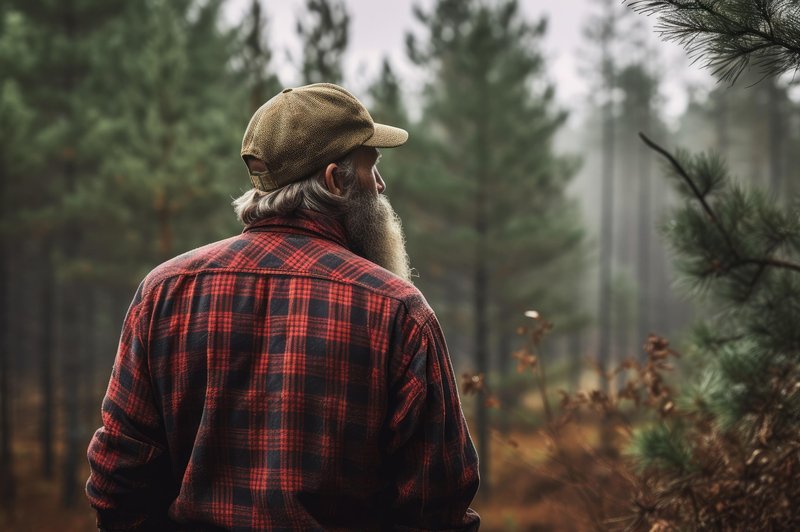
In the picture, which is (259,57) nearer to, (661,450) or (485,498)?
(661,450)

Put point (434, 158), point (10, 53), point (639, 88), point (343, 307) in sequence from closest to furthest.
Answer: point (343, 307) < point (10, 53) < point (434, 158) < point (639, 88)

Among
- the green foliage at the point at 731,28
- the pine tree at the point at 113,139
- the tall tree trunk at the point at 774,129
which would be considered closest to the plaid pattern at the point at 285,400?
the green foliage at the point at 731,28

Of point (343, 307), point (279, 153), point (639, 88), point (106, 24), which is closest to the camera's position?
point (343, 307)

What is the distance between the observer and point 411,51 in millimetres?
15102

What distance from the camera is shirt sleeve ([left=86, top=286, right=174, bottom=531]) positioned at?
1.78m

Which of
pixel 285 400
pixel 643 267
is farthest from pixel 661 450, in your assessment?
pixel 643 267

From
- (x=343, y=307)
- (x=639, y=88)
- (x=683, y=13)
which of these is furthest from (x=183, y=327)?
(x=639, y=88)

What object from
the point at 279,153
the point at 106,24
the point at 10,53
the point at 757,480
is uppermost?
the point at 106,24

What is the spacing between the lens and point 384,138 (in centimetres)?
196

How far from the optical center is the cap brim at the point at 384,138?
6.29ft

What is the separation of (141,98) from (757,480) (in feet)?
38.3

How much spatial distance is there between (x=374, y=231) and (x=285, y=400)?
1.95ft

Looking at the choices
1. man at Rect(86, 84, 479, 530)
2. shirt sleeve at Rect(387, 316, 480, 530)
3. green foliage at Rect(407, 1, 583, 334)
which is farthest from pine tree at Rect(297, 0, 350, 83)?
shirt sleeve at Rect(387, 316, 480, 530)

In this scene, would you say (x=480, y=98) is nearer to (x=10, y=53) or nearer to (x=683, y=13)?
(x=10, y=53)
